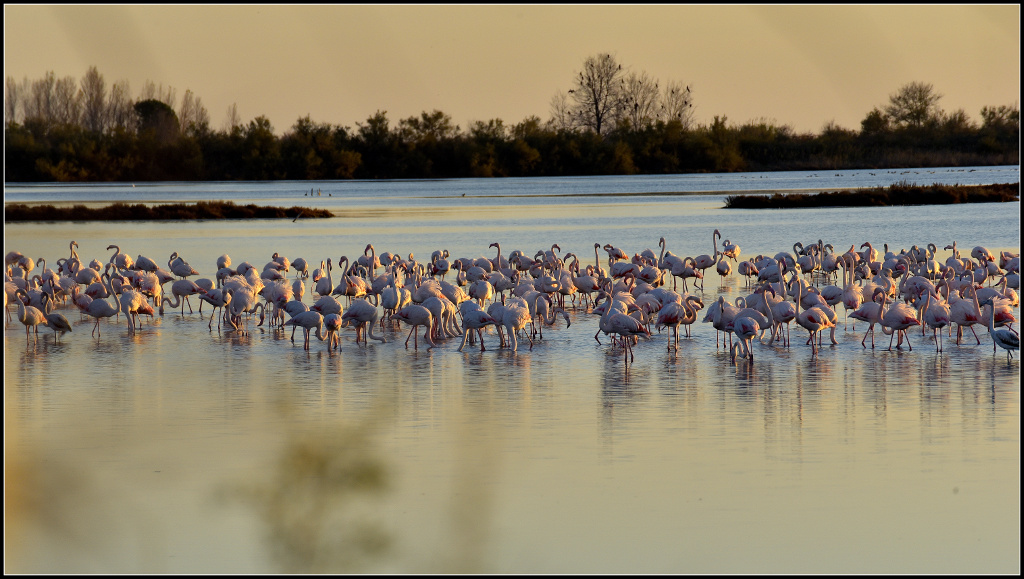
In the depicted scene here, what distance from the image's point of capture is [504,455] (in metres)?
7.01

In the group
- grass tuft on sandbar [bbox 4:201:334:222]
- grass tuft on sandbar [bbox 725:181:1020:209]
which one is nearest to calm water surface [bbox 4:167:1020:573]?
grass tuft on sandbar [bbox 4:201:334:222]

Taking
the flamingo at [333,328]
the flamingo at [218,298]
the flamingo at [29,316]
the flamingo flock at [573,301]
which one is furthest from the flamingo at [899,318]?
the flamingo at [29,316]

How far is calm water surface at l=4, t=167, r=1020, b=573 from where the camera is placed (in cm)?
520

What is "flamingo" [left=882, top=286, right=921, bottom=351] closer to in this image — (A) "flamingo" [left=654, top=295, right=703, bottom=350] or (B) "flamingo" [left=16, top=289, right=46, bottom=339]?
(A) "flamingo" [left=654, top=295, right=703, bottom=350]

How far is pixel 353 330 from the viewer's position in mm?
12703

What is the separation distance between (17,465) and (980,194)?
35320 mm

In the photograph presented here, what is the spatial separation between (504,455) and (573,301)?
7.97 metres

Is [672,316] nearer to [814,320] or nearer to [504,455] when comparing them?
[814,320]

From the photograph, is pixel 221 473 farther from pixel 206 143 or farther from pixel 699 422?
pixel 206 143

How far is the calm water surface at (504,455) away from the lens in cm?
520

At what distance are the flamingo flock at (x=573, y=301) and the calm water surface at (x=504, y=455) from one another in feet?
0.94

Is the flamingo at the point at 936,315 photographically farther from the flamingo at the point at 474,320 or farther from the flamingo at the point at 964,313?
the flamingo at the point at 474,320

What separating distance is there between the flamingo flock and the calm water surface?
0.29m

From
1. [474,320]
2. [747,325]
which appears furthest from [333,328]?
[747,325]
